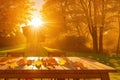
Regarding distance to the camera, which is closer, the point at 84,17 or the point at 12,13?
the point at 12,13

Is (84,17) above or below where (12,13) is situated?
below

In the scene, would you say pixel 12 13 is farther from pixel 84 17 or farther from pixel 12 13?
pixel 84 17

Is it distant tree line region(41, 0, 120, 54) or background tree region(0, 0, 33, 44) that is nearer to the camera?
background tree region(0, 0, 33, 44)

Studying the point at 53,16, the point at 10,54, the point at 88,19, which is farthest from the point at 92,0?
the point at 10,54

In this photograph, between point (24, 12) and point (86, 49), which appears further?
point (86, 49)

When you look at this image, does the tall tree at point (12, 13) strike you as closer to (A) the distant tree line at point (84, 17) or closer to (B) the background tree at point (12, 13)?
(B) the background tree at point (12, 13)

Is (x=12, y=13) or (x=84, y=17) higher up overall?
(x=12, y=13)

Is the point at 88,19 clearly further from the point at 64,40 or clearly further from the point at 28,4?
the point at 28,4

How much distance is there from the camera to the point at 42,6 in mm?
31859

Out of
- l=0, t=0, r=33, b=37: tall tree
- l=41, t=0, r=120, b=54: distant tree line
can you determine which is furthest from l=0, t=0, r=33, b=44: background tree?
l=41, t=0, r=120, b=54: distant tree line

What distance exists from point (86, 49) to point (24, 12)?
7.80 meters

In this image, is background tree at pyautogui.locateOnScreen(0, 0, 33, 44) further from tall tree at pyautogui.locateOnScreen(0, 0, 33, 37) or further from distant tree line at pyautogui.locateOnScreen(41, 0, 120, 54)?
distant tree line at pyautogui.locateOnScreen(41, 0, 120, 54)

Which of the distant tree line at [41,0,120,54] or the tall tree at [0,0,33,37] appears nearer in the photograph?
the tall tree at [0,0,33,37]

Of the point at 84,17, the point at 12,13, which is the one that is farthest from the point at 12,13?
the point at 84,17
